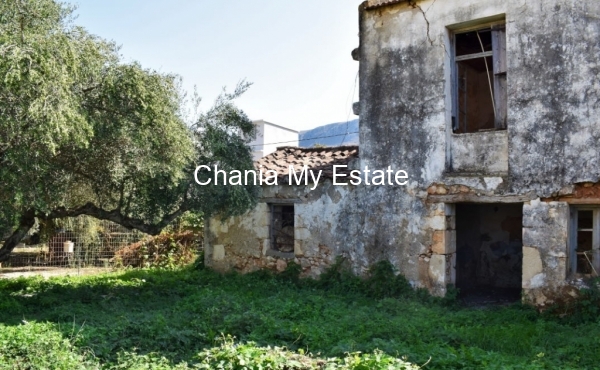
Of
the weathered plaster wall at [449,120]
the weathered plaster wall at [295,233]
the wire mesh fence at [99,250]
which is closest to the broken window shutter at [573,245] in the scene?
the weathered plaster wall at [449,120]

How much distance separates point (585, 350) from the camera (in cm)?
658

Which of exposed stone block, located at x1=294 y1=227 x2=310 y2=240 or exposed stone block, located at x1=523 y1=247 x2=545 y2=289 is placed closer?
exposed stone block, located at x1=523 y1=247 x2=545 y2=289

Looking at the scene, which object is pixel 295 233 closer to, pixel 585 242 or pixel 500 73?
pixel 500 73

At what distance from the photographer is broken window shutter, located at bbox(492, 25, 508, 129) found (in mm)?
9438

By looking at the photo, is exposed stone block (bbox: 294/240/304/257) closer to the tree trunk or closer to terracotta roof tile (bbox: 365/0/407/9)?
terracotta roof tile (bbox: 365/0/407/9)

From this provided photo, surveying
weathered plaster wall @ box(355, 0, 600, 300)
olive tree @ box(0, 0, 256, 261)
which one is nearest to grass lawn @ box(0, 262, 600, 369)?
weathered plaster wall @ box(355, 0, 600, 300)

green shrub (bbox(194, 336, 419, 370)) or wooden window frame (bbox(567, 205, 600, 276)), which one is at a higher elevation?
wooden window frame (bbox(567, 205, 600, 276))

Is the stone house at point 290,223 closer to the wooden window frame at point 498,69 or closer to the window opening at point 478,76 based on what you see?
the window opening at point 478,76

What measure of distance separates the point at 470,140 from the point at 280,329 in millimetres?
4790

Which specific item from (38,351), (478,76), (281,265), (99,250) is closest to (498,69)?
(478,76)

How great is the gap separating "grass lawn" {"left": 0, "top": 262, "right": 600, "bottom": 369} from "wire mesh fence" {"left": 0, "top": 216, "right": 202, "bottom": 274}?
4.76 meters

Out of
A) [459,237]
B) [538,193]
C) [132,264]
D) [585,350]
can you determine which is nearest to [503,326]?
[585,350]

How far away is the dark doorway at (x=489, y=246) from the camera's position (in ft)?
40.9

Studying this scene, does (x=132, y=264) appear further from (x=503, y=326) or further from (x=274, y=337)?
(x=503, y=326)
